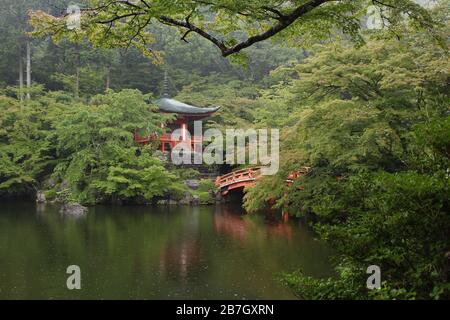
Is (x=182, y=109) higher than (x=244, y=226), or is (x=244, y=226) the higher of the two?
(x=182, y=109)

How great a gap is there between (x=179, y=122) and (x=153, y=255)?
13.7 meters

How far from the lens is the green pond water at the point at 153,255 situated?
292 inches

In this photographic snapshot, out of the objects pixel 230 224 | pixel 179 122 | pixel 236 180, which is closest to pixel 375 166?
pixel 230 224

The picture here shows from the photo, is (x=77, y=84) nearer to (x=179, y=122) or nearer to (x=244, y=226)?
(x=179, y=122)

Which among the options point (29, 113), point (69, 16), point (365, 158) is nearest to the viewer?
point (69, 16)

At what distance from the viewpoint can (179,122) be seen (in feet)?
75.9

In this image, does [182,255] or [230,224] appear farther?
[230,224]

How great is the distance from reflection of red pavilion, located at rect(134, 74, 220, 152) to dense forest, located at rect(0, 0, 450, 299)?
0.76 metres

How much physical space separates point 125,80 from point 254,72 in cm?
781

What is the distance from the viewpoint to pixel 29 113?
20.1 metres

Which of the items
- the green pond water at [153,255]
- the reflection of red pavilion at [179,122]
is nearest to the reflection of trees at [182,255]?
the green pond water at [153,255]

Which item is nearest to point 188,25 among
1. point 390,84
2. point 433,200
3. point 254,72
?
point 433,200
